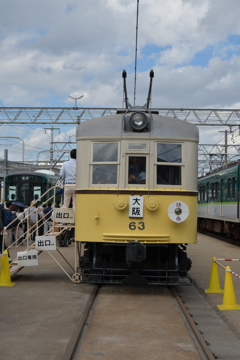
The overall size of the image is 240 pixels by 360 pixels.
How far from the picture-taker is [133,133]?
9609 mm

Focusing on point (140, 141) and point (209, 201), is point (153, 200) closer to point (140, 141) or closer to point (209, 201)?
point (140, 141)

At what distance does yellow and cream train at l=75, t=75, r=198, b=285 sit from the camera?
30.7 feet

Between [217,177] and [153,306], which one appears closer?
[153,306]

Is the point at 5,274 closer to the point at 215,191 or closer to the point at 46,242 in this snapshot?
the point at 46,242

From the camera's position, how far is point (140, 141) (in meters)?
9.59

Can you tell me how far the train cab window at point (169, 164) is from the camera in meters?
9.59

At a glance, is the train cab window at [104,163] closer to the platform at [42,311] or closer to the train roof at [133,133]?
the train roof at [133,133]

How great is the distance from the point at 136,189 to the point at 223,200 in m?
14.5

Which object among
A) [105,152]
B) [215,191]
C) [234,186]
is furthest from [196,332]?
[215,191]

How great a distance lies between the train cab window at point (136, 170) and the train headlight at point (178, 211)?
2.28 feet

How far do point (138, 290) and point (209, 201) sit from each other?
17.8 metres

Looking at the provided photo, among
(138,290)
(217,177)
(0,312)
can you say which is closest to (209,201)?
(217,177)

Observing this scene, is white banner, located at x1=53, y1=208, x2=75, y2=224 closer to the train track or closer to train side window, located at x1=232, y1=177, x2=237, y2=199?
the train track

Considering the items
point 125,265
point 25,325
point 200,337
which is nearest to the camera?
point 200,337
